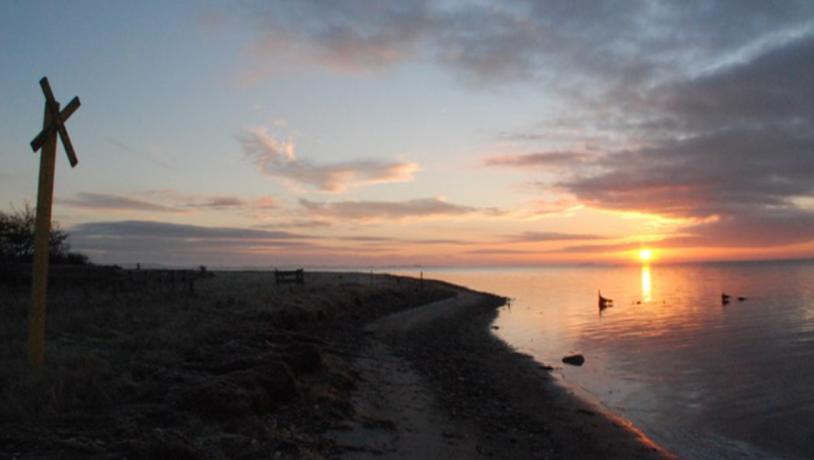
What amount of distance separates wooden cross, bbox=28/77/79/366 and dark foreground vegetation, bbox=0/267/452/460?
0.69m

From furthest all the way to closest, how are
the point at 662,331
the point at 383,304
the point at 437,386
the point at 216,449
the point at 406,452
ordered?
the point at 383,304, the point at 662,331, the point at 437,386, the point at 406,452, the point at 216,449

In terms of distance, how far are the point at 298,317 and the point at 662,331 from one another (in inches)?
996

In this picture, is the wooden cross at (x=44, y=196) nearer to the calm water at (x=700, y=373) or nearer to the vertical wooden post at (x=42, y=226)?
the vertical wooden post at (x=42, y=226)

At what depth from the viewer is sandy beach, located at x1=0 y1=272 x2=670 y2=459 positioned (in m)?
7.89

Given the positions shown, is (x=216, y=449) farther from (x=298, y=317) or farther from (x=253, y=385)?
(x=298, y=317)

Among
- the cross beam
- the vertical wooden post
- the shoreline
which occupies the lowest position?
the shoreline

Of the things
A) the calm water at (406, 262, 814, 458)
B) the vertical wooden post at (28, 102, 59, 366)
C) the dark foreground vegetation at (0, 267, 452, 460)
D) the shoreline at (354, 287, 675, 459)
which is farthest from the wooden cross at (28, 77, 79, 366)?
the calm water at (406, 262, 814, 458)

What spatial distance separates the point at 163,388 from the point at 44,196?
13.6 ft

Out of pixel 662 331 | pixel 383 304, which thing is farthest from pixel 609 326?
pixel 383 304

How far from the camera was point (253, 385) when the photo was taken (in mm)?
10195

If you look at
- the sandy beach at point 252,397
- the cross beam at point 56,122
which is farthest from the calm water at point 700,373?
the cross beam at point 56,122

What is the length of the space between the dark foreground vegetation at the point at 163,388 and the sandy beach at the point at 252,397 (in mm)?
32

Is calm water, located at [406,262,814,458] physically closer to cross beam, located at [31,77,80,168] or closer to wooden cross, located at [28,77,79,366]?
wooden cross, located at [28,77,79,366]

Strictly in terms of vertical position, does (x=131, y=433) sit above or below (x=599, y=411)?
above
